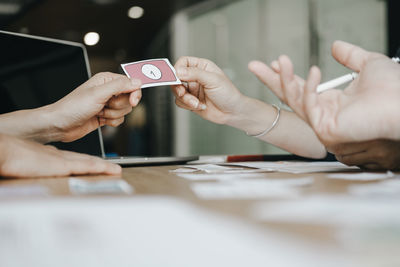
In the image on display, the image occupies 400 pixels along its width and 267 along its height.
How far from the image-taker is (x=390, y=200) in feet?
1.11

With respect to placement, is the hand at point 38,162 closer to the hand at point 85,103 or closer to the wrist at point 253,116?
the hand at point 85,103

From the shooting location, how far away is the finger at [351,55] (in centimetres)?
66

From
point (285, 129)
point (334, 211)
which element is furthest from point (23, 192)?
point (285, 129)

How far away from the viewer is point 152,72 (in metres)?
0.90

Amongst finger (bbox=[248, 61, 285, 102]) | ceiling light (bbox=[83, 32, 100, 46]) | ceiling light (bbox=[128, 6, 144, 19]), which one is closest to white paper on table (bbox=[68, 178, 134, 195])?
finger (bbox=[248, 61, 285, 102])

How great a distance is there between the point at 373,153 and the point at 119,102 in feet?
2.09

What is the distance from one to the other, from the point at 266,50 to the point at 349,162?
3.87 m

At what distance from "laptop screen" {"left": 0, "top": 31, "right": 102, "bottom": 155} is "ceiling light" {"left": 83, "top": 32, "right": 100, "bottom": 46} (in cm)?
625

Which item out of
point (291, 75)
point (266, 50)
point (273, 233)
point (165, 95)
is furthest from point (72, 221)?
point (165, 95)

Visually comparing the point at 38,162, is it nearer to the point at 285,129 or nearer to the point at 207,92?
the point at 207,92

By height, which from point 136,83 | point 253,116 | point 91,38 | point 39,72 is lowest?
point 253,116

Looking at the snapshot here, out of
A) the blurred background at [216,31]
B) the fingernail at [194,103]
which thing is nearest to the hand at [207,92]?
the fingernail at [194,103]

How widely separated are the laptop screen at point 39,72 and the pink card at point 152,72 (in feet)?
1.43

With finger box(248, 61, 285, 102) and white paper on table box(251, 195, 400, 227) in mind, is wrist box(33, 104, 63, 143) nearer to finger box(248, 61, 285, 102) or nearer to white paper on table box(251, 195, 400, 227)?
finger box(248, 61, 285, 102)
